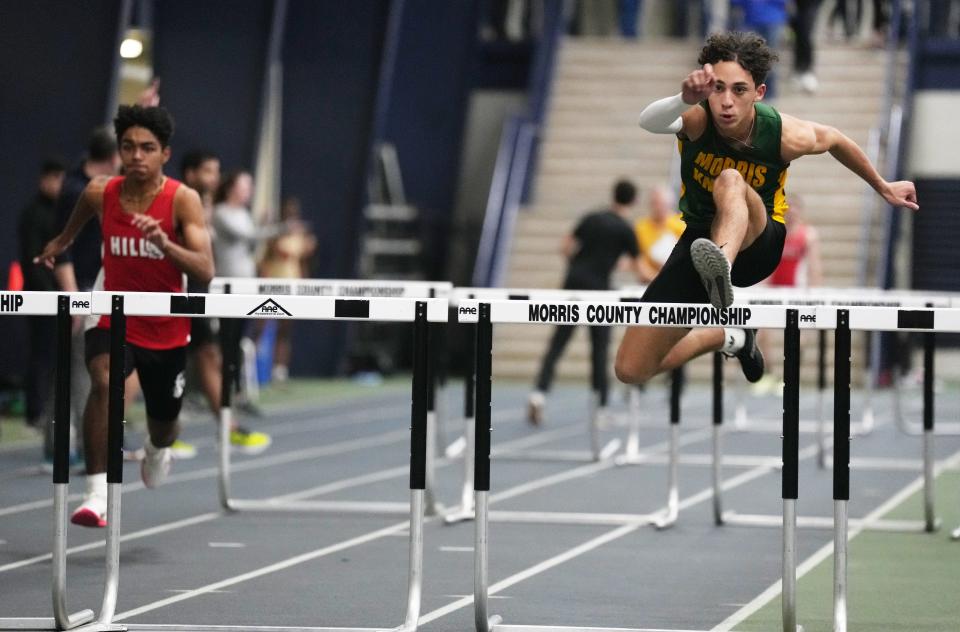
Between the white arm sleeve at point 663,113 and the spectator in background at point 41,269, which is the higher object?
the white arm sleeve at point 663,113

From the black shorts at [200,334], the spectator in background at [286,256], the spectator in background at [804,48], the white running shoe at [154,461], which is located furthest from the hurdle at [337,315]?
the spectator in background at [804,48]

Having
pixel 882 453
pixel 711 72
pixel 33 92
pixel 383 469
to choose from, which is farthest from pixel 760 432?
pixel 711 72

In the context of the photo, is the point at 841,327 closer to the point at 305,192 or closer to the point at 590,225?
the point at 590,225

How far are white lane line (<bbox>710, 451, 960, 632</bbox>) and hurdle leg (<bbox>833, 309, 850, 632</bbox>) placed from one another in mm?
628

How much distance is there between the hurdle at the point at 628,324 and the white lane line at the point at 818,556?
68 cm

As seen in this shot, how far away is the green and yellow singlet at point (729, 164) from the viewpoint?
23.9 feet

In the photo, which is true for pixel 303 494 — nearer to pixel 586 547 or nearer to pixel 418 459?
pixel 586 547


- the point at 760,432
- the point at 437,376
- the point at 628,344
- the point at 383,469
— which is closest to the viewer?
the point at 628,344

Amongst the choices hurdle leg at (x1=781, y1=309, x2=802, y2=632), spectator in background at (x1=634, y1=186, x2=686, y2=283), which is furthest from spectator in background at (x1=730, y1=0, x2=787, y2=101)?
hurdle leg at (x1=781, y1=309, x2=802, y2=632)

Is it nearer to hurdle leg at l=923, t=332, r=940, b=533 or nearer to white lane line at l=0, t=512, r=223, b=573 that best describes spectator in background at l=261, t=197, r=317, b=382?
white lane line at l=0, t=512, r=223, b=573

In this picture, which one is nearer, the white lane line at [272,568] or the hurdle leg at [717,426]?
the white lane line at [272,568]

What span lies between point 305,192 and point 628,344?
49.9 ft

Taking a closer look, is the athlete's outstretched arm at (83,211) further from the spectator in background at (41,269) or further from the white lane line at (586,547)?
the spectator in background at (41,269)

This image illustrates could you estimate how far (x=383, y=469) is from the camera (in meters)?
12.8
